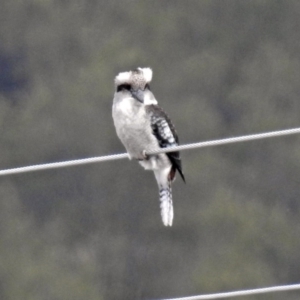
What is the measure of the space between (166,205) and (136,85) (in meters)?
0.67

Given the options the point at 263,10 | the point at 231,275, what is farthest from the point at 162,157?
the point at 263,10

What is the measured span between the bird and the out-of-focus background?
19.8 m

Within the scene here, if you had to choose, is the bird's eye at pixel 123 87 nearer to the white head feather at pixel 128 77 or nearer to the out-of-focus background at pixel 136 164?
the white head feather at pixel 128 77

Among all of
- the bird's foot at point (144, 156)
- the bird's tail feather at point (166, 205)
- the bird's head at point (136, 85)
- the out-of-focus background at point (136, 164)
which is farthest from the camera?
the out-of-focus background at point (136, 164)

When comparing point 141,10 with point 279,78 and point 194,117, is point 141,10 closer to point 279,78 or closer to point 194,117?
point 279,78

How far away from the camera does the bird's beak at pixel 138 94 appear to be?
750 cm

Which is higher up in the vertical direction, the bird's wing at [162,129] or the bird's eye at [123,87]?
the bird's eye at [123,87]

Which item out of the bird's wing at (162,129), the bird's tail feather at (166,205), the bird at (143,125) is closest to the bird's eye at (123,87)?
the bird at (143,125)

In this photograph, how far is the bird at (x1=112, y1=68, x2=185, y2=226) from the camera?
293 inches

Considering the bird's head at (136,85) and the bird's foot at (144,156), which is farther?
the bird's head at (136,85)

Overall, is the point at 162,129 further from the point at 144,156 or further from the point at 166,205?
the point at 166,205

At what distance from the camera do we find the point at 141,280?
30.0m

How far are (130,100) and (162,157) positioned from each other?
367 millimetres

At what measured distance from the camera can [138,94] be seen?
7543mm
